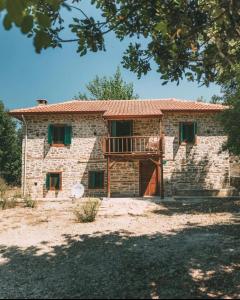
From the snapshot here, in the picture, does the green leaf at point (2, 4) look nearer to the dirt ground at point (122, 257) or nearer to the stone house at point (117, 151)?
the dirt ground at point (122, 257)

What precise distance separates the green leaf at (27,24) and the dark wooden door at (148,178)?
18829 mm

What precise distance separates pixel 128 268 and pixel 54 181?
1513cm

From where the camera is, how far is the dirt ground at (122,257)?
17.3 feet

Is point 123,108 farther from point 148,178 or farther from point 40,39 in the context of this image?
point 40,39

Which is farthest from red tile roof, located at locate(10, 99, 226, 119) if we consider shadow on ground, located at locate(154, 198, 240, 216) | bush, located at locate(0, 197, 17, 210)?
bush, located at locate(0, 197, 17, 210)

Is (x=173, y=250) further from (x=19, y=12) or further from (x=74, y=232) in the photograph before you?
(x=19, y=12)

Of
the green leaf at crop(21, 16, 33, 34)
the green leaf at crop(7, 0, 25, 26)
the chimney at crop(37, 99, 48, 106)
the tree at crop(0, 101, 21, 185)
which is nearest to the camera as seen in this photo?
the green leaf at crop(7, 0, 25, 26)

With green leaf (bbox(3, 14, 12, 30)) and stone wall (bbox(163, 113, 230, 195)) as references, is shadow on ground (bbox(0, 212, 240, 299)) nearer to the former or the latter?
green leaf (bbox(3, 14, 12, 30))

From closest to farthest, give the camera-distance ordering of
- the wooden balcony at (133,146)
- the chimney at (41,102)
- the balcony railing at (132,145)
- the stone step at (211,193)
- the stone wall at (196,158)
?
the wooden balcony at (133,146), the balcony railing at (132,145), the stone step at (211,193), the stone wall at (196,158), the chimney at (41,102)

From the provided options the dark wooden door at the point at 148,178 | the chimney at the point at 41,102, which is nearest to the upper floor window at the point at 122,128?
the dark wooden door at the point at 148,178

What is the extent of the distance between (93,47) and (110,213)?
979 cm

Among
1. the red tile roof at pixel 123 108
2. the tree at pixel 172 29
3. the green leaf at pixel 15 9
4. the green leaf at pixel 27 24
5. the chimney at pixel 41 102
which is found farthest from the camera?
the chimney at pixel 41 102

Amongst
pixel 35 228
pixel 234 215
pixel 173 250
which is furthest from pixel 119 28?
pixel 234 215

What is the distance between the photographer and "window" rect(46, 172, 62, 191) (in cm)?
2073
